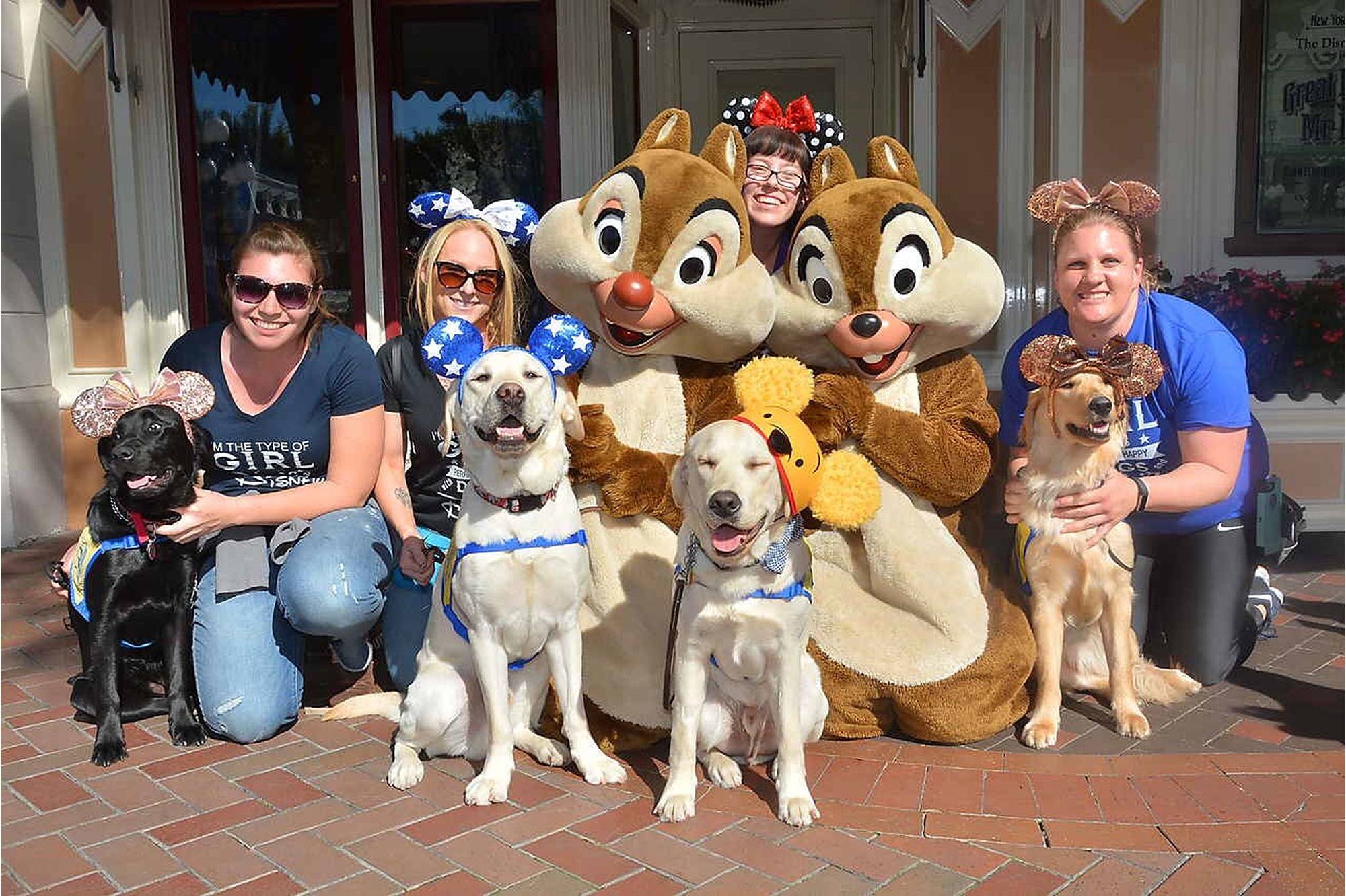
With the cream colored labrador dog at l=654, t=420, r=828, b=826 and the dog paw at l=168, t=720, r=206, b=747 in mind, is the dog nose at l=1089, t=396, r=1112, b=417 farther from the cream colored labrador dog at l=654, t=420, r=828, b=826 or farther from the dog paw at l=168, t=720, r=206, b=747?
the dog paw at l=168, t=720, r=206, b=747

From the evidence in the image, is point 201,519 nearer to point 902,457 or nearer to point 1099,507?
point 902,457

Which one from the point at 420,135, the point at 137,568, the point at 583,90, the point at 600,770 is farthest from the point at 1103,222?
the point at 420,135

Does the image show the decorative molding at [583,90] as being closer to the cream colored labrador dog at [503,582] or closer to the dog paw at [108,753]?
the cream colored labrador dog at [503,582]

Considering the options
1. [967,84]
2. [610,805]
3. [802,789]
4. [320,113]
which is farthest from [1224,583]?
[320,113]

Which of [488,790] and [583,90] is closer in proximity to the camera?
[488,790]

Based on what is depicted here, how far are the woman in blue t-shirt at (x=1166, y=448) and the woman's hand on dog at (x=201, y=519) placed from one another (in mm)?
2536

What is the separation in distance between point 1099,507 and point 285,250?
2779 millimetres

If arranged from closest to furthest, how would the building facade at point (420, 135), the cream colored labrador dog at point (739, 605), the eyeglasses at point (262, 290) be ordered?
the cream colored labrador dog at point (739, 605) → the eyeglasses at point (262, 290) → the building facade at point (420, 135)

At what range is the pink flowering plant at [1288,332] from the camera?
16.9 feet

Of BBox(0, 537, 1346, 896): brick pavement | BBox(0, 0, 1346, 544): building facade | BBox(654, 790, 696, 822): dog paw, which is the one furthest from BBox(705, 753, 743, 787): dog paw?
BBox(0, 0, 1346, 544): building facade

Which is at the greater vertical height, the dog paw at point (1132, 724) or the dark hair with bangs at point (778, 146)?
the dark hair with bangs at point (778, 146)

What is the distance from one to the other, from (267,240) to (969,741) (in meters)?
2.84

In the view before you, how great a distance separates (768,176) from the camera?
354cm

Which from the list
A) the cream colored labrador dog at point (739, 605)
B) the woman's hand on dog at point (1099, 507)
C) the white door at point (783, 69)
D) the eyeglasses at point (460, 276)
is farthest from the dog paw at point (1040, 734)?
the white door at point (783, 69)
